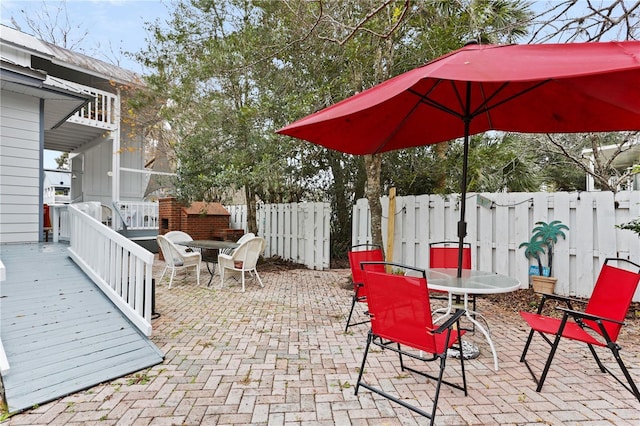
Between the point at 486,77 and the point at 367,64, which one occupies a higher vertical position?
the point at 367,64

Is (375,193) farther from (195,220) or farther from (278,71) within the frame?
(195,220)

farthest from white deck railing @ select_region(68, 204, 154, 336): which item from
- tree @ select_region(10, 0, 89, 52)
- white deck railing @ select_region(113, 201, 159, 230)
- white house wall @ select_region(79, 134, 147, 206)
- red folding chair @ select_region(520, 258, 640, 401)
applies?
tree @ select_region(10, 0, 89, 52)

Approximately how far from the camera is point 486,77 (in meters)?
1.88

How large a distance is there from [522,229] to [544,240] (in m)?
0.34

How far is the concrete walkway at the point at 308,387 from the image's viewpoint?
2215 millimetres

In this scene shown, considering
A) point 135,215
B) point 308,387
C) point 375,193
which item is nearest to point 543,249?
point 375,193

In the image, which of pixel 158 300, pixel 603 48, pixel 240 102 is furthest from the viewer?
pixel 240 102

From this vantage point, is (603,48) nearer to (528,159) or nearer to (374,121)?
(374,121)

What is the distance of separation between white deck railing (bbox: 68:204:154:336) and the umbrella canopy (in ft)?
7.00

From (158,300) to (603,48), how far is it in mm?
5884

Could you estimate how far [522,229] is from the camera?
5.35 metres

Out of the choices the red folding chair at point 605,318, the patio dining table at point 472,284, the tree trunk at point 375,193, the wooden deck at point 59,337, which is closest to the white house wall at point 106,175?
the wooden deck at point 59,337

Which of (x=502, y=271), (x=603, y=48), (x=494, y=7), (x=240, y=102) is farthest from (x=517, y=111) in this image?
(x=240, y=102)

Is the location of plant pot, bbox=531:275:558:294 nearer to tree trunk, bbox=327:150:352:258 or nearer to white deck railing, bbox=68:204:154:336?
tree trunk, bbox=327:150:352:258
